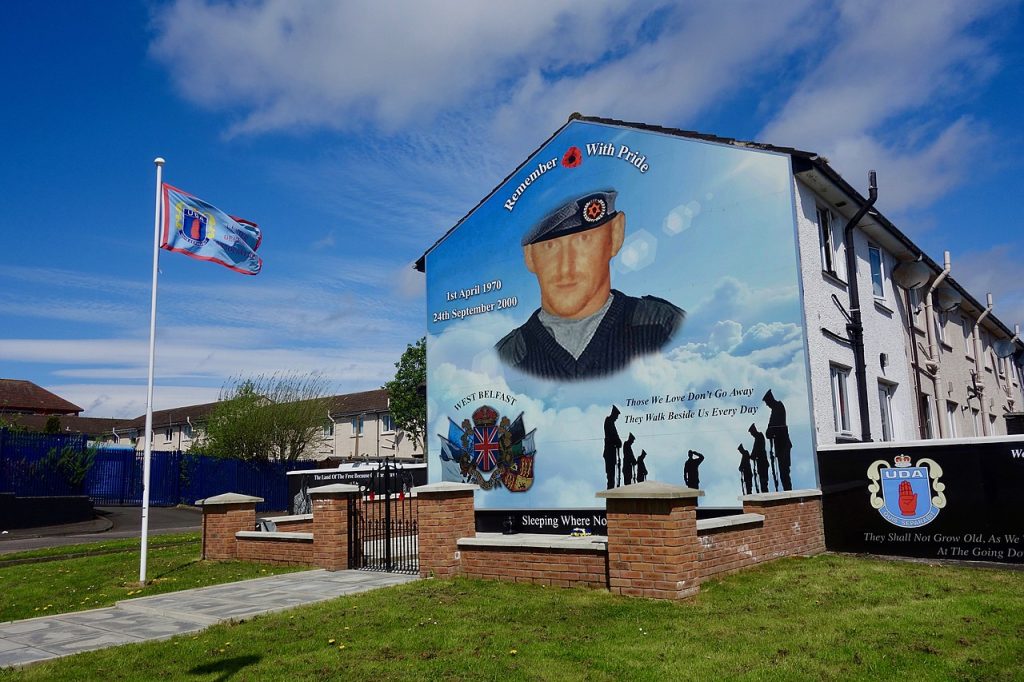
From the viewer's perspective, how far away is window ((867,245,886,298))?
17.4 metres

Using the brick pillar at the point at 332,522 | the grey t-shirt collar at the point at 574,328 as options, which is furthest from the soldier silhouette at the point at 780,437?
the brick pillar at the point at 332,522

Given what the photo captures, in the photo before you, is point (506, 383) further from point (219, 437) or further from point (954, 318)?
point (219, 437)

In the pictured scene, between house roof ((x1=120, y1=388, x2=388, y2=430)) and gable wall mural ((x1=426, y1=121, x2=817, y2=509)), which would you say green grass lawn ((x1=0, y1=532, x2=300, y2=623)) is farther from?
house roof ((x1=120, y1=388, x2=388, y2=430))

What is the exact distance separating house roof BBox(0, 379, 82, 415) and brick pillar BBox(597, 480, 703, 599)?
7438cm

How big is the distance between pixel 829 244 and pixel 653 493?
8.87 metres

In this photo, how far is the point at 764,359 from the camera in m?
13.7

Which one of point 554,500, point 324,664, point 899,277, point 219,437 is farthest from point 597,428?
point 219,437

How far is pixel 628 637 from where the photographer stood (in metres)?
7.25

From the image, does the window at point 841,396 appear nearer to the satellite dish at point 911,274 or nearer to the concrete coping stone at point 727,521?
the concrete coping stone at point 727,521

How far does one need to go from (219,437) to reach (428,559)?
32.7 m

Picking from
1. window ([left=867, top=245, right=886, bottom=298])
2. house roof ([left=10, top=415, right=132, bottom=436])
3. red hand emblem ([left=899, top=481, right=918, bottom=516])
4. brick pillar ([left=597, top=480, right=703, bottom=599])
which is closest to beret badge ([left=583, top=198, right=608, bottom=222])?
window ([left=867, top=245, right=886, bottom=298])

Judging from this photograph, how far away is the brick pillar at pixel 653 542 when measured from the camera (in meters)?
8.64

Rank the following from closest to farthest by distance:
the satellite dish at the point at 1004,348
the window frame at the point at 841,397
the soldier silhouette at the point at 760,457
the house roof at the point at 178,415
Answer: the soldier silhouette at the point at 760,457 < the window frame at the point at 841,397 < the satellite dish at the point at 1004,348 < the house roof at the point at 178,415

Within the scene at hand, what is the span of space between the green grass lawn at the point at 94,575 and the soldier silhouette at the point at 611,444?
6318 millimetres
